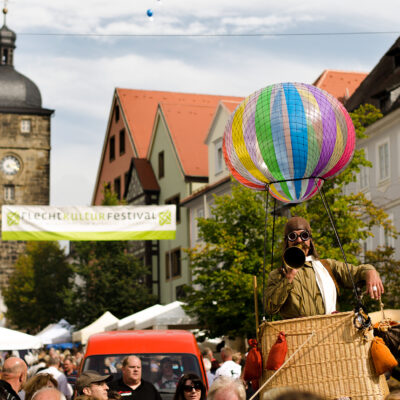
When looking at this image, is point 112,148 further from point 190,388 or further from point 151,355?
point 190,388

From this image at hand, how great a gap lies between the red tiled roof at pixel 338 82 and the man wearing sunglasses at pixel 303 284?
115 ft

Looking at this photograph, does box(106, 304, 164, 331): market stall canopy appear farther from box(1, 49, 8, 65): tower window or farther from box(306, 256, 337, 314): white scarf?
box(1, 49, 8, 65): tower window

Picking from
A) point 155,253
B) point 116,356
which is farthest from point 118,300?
point 116,356

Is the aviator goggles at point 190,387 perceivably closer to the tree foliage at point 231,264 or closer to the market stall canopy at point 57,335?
the tree foliage at point 231,264

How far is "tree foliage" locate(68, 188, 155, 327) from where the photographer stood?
42781 mm

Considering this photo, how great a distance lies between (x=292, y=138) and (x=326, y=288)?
1.14 meters

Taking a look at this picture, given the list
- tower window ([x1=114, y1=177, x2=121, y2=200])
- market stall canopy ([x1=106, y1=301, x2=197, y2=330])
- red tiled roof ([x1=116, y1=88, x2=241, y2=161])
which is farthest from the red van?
tower window ([x1=114, y1=177, x2=121, y2=200])

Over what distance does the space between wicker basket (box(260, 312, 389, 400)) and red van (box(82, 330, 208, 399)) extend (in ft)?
17.0

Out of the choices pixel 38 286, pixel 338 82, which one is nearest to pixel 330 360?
pixel 338 82

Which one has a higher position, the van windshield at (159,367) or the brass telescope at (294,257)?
the brass telescope at (294,257)

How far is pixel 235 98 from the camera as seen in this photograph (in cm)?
5484

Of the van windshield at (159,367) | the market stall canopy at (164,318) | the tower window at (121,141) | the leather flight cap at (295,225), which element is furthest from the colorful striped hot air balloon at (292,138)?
the tower window at (121,141)

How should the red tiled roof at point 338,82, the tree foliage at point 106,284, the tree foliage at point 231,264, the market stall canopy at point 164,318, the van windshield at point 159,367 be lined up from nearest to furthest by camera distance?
the van windshield at point 159,367 → the tree foliage at point 231,264 → the market stall canopy at point 164,318 → the red tiled roof at point 338,82 → the tree foliage at point 106,284

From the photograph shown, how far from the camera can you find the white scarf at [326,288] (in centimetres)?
581
